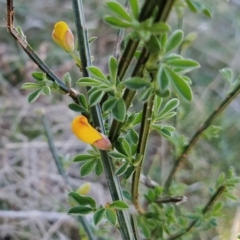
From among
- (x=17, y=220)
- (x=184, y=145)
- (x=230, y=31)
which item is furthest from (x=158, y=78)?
(x=230, y=31)

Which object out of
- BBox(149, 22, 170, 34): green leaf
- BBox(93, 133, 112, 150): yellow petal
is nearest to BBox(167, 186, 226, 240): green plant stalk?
BBox(93, 133, 112, 150): yellow petal

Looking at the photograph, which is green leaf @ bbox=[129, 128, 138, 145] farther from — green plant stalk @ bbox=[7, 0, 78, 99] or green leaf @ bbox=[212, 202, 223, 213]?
green leaf @ bbox=[212, 202, 223, 213]

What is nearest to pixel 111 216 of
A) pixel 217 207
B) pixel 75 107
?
pixel 75 107

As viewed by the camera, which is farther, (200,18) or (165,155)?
(200,18)

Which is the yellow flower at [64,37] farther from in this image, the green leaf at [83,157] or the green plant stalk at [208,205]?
the green plant stalk at [208,205]

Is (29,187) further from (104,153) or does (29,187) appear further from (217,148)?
(104,153)

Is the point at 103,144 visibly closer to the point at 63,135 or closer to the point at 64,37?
the point at 64,37
